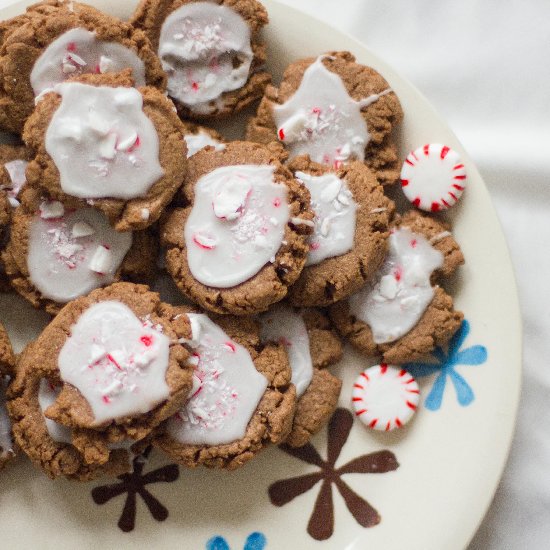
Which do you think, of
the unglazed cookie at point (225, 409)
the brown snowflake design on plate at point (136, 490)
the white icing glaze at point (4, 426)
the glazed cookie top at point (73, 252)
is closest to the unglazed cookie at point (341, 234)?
the unglazed cookie at point (225, 409)

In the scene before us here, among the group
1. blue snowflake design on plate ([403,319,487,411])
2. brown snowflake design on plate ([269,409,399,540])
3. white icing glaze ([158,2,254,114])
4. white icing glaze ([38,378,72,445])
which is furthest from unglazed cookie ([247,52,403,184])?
white icing glaze ([38,378,72,445])

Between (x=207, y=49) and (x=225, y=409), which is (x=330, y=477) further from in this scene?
(x=207, y=49)

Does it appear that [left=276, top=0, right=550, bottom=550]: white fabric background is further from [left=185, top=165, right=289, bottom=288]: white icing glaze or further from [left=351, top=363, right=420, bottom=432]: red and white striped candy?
[left=185, top=165, right=289, bottom=288]: white icing glaze

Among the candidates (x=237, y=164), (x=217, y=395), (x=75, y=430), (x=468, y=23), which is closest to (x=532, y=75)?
(x=468, y=23)

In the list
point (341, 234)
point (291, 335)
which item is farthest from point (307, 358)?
point (341, 234)

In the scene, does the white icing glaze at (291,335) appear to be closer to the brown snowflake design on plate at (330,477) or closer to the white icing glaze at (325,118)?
the brown snowflake design on plate at (330,477)

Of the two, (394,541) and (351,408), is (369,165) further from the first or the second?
(394,541)

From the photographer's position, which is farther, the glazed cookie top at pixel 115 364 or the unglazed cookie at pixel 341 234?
the unglazed cookie at pixel 341 234

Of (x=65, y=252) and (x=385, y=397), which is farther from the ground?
(x=65, y=252)
